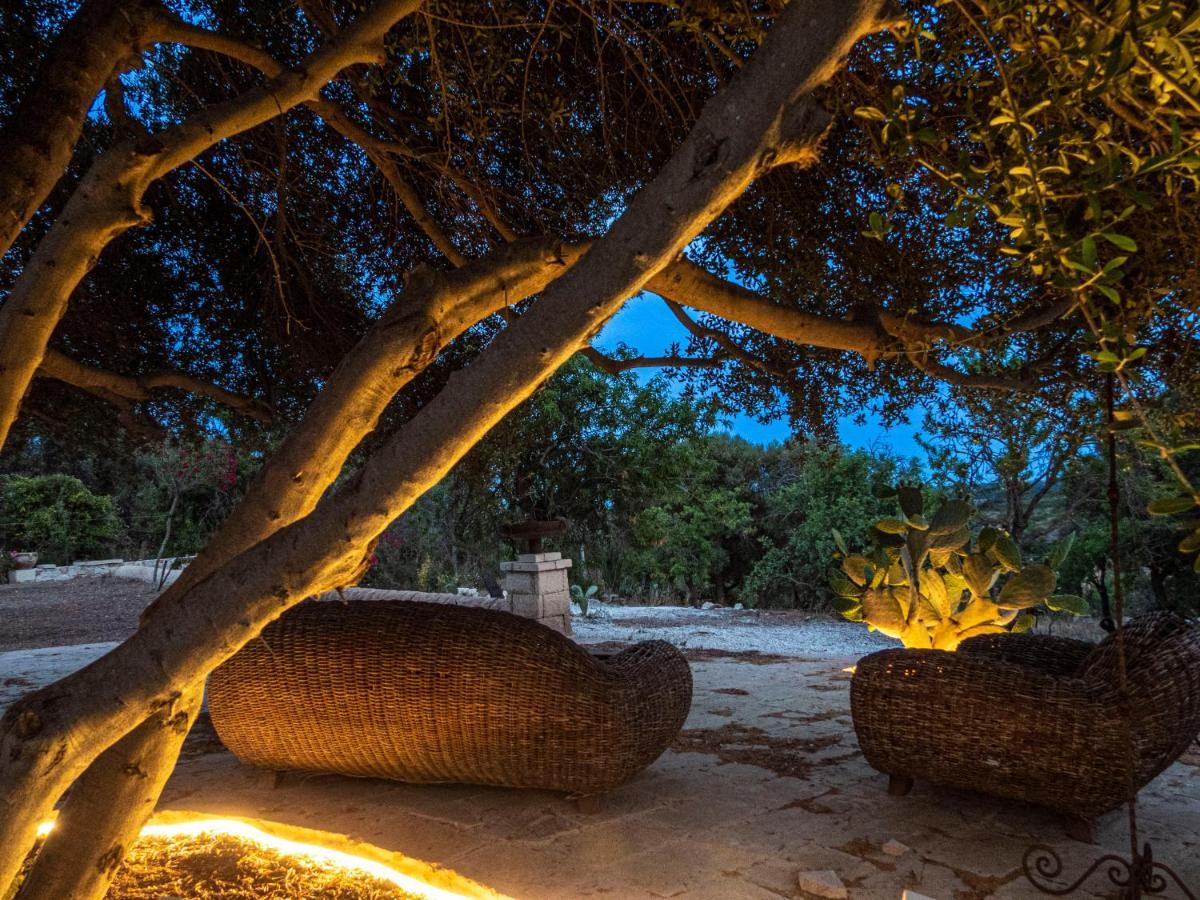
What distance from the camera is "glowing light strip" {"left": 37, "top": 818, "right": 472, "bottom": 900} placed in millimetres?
2234

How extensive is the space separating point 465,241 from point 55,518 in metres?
14.4

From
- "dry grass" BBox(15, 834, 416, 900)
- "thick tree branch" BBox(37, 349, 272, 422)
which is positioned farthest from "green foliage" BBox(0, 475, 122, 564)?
"dry grass" BBox(15, 834, 416, 900)

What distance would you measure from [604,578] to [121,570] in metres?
8.61

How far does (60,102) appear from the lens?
7.57 feet

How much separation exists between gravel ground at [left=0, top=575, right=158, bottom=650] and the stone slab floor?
659 centimetres

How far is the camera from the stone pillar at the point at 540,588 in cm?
898

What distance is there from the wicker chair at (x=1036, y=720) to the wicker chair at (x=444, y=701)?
0.91 m

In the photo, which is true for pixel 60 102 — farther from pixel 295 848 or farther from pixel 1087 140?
pixel 1087 140

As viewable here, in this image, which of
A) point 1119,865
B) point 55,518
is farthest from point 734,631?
point 55,518

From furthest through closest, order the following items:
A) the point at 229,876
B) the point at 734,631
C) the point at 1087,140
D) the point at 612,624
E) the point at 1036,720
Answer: the point at 612,624, the point at 734,631, the point at 1036,720, the point at 229,876, the point at 1087,140

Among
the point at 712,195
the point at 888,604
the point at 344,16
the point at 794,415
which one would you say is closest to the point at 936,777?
the point at 888,604

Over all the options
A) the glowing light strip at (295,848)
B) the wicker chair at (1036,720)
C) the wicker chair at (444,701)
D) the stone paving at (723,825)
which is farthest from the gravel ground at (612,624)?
the glowing light strip at (295,848)

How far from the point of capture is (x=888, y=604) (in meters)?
5.17

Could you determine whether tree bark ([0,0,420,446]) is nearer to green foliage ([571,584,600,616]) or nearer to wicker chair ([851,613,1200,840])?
wicker chair ([851,613,1200,840])
